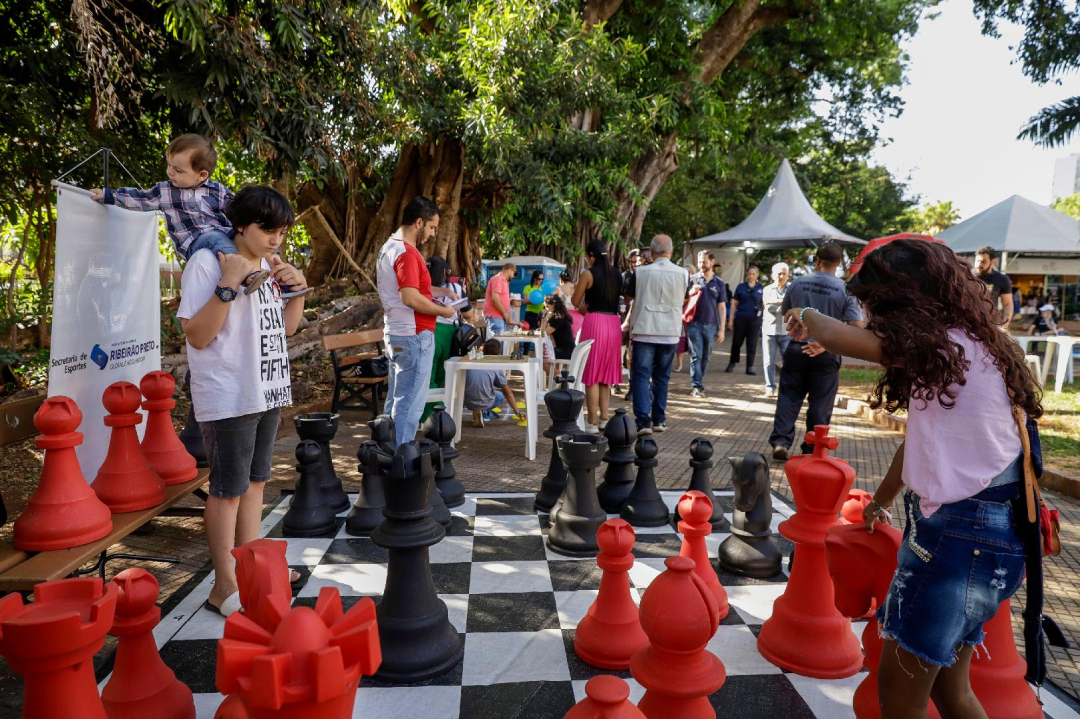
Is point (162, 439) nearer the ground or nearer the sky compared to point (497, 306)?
nearer the ground

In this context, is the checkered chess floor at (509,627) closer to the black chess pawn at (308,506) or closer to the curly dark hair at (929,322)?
the black chess pawn at (308,506)

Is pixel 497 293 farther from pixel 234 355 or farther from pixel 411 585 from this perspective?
pixel 411 585

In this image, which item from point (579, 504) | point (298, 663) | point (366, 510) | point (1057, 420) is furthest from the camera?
point (1057, 420)

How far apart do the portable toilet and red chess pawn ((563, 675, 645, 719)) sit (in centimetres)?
951

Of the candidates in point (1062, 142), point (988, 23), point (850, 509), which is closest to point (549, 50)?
point (850, 509)

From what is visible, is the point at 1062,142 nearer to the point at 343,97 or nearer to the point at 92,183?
the point at 343,97

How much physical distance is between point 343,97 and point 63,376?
12.3 ft

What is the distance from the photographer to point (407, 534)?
6.75 feet

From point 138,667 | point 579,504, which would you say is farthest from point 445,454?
point 138,667

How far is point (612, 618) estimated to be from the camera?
6.80ft

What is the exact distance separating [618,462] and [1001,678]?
6.22ft

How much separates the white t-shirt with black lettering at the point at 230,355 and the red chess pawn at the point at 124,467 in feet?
1.82

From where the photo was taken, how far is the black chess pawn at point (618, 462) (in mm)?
3285

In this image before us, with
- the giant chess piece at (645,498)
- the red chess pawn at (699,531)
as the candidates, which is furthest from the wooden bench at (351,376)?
the red chess pawn at (699,531)
